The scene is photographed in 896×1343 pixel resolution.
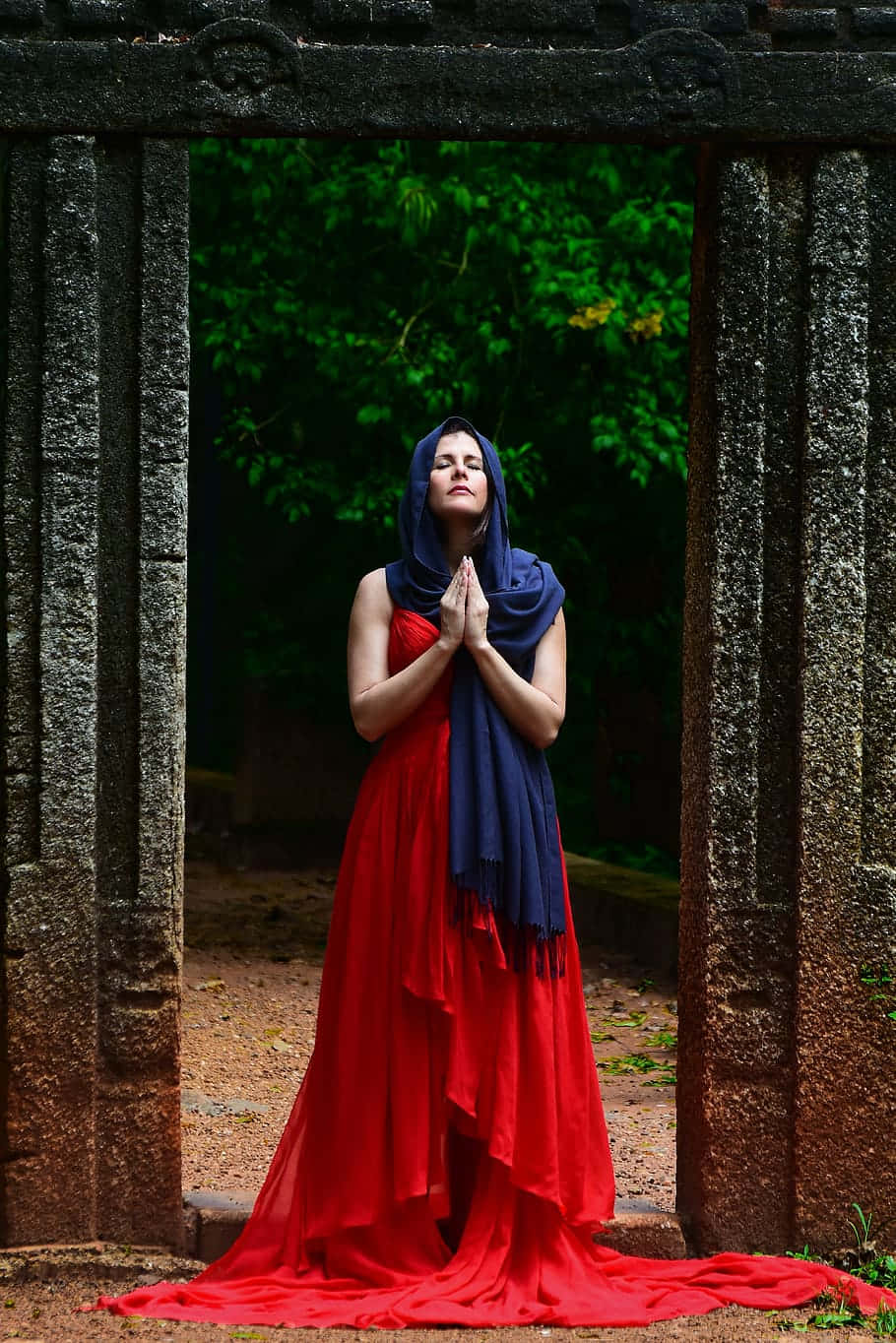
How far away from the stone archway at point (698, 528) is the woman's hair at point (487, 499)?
1.93ft

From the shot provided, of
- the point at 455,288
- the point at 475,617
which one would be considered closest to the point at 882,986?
the point at 475,617

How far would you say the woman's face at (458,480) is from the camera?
14.4ft

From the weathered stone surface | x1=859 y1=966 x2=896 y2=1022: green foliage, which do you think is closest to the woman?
x1=859 y1=966 x2=896 y2=1022: green foliage

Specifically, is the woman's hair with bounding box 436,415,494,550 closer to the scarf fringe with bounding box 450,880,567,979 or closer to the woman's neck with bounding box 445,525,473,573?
the woman's neck with bounding box 445,525,473,573

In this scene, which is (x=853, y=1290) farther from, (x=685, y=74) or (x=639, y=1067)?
(x=685, y=74)

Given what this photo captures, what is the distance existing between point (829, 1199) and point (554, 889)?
3.78 feet

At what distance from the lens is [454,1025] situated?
421 centimetres

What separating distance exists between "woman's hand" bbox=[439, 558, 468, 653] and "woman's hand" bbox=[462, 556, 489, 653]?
0.01 m

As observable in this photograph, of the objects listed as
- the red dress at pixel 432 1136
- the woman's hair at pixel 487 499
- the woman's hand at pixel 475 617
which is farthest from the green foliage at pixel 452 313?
the red dress at pixel 432 1136

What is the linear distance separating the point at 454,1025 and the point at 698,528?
4.95 feet

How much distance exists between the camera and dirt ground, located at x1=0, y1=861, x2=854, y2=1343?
4008mm

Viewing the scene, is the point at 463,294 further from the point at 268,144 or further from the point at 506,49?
the point at 506,49

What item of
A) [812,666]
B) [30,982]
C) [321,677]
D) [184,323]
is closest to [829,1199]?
[812,666]

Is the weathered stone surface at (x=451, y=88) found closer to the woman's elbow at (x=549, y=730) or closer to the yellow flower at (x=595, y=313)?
the woman's elbow at (x=549, y=730)
